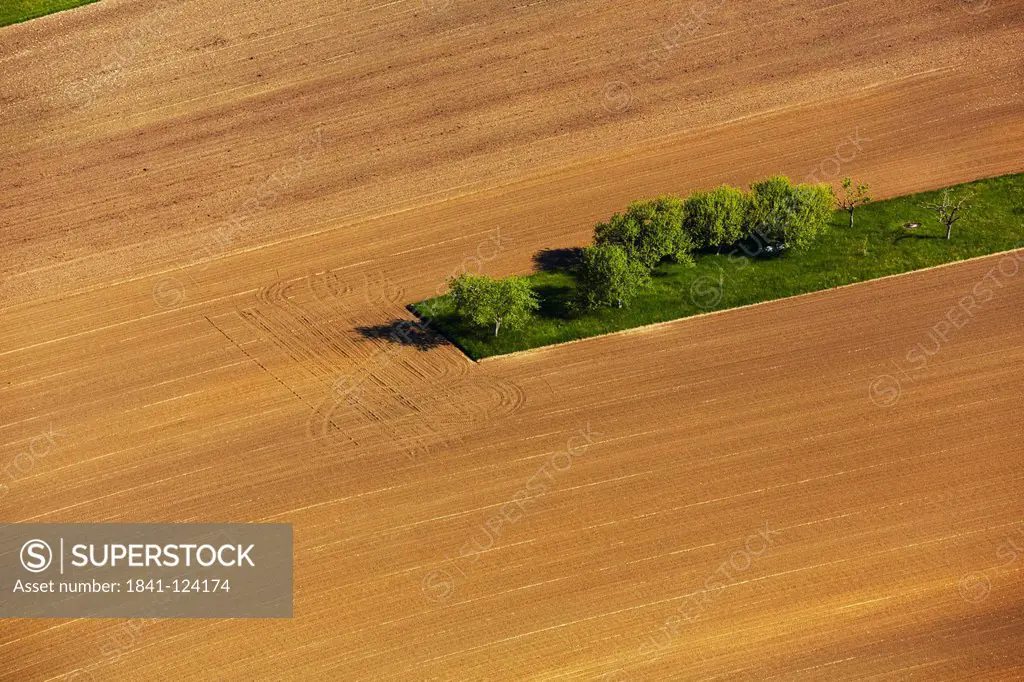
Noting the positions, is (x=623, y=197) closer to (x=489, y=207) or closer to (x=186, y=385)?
(x=489, y=207)

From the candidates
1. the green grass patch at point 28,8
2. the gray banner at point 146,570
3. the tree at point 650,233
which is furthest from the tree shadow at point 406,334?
the green grass patch at point 28,8

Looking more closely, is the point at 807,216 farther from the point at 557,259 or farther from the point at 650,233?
the point at 557,259

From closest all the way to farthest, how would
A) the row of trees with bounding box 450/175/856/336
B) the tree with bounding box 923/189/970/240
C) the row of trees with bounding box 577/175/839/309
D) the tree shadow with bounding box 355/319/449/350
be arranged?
the row of trees with bounding box 450/175/856/336 < the tree shadow with bounding box 355/319/449/350 < the row of trees with bounding box 577/175/839/309 < the tree with bounding box 923/189/970/240

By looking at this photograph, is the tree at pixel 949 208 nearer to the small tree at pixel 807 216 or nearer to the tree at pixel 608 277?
the small tree at pixel 807 216

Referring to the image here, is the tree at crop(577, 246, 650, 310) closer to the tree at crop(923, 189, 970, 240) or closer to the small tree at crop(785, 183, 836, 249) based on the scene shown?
the small tree at crop(785, 183, 836, 249)

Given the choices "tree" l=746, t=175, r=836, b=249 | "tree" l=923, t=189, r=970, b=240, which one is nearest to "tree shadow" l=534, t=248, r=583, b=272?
"tree" l=746, t=175, r=836, b=249

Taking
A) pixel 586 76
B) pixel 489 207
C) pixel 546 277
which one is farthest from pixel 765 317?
pixel 586 76

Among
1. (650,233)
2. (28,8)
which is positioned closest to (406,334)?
(650,233)
